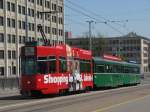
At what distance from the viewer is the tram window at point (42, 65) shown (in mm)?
30625

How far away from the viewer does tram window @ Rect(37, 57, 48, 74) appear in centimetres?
3062

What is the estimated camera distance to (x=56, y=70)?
3216 cm

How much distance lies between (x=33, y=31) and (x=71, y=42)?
227ft

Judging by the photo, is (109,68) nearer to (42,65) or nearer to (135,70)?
(135,70)

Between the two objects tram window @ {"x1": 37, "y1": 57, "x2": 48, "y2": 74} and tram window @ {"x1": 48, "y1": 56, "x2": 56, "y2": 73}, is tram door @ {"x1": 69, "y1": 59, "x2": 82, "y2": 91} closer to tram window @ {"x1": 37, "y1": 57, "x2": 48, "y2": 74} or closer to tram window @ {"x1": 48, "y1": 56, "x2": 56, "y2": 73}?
tram window @ {"x1": 48, "y1": 56, "x2": 56, "y2": 73}

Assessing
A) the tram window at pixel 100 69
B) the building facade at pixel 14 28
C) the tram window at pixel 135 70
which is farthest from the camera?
the building facade at pixel 14 28

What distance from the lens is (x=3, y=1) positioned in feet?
356

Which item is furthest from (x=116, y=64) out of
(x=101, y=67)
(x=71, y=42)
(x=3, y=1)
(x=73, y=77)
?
(x=71, y=42)

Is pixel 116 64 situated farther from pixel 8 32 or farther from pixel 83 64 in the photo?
pixel 8 32

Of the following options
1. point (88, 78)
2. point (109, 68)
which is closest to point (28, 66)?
point (88, 78)

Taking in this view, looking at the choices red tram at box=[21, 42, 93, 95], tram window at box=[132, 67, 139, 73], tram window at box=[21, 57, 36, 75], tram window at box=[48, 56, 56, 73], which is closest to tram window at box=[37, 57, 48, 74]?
red tram at box=[21, 42, 93, 95]

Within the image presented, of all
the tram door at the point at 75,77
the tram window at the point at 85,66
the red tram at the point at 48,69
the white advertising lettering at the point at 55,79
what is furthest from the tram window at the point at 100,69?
the white advertising lettering at the point at 55,79

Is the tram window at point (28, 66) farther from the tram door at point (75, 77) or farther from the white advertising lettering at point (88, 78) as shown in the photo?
the white advertising lettering at point (88, 78)

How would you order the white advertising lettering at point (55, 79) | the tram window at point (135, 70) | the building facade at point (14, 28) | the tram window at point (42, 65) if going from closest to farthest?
the tram window at point (42, 65) → the white advertising lettering at point (55, 79) → the tram window at point (135, 70) → the building facade at point (14, 28)
